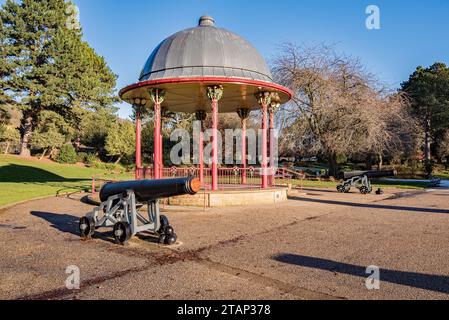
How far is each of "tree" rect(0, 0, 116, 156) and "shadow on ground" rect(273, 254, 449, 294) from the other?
139 feet

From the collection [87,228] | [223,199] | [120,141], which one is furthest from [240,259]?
[120,141]

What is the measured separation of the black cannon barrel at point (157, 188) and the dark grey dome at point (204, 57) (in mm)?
6822

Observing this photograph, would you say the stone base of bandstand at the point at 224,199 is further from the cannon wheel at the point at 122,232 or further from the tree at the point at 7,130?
the tree at the point at 7,130

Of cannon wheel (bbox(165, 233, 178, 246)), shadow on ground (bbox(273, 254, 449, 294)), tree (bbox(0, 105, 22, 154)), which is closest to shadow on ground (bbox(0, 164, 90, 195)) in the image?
tree (bbox(0, 105, 22, 154))

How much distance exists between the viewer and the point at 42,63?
147 feet

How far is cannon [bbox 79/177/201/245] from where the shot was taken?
23.9 feet

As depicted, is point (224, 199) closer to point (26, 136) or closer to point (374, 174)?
point (374, 174)

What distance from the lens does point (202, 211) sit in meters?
12.5

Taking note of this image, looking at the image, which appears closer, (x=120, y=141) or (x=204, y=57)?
(x=204, y=57)

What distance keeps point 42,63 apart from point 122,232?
146 feet

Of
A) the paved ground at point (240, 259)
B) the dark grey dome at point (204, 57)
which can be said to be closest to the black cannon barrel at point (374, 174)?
the paved ground at point (240, 259)

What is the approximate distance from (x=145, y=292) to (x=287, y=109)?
2727 centimetres

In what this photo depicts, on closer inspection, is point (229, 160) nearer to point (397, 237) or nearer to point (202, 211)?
point (202, 211)
